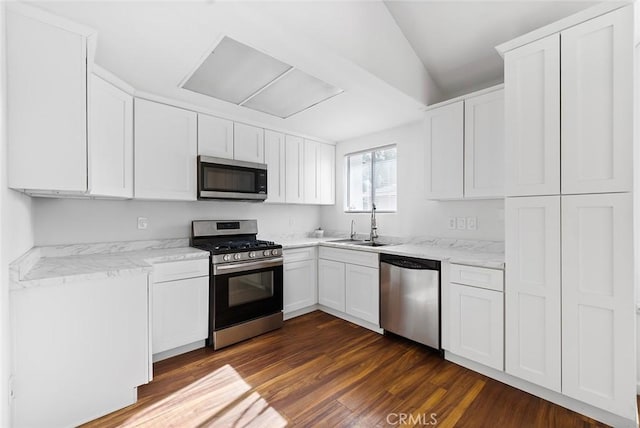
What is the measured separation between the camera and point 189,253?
2.54 metres

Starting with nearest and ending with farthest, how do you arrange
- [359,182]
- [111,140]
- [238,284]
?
1. [111,140]
2. [238,284]
3. [359,182]

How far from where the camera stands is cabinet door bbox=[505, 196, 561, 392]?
180 cm

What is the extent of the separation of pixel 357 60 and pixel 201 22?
3.55 ft

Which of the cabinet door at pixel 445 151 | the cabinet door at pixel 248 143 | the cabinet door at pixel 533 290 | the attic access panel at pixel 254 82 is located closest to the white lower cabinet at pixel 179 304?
the cabinet door at pixel 248 143

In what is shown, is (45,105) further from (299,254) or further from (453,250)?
(453,250)

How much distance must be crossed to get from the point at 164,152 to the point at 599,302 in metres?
3.46

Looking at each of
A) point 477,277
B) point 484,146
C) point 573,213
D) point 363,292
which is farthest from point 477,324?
point 484,146

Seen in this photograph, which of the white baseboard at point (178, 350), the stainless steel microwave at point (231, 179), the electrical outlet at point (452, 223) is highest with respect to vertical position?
the stainless steel microwave at point (231, 179)

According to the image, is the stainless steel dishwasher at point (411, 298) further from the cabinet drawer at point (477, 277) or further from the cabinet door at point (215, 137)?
the cabinet door at point (215, 137)

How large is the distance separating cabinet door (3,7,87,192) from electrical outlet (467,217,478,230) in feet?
10.4

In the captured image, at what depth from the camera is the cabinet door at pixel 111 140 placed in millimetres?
2094

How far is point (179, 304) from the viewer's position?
2.45 m

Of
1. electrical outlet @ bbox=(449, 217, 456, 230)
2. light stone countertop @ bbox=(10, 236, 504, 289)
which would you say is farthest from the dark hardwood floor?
electrical outlet @ bbox=(449, 217, 456, 230)

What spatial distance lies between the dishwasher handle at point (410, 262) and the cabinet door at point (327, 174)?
5.10 feet
